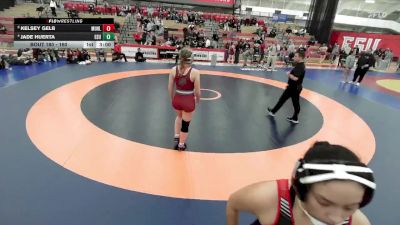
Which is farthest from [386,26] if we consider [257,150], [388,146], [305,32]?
[257,150]

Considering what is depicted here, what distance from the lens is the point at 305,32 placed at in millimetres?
25391

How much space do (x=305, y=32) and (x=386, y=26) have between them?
11.3m

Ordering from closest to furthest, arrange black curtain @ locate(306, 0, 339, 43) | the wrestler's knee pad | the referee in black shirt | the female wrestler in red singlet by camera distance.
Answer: the female wrestler in red singlet < the wrestler's knee pad < the referee in black shirt < black curtain @ locate(306, 0, 339, 43)

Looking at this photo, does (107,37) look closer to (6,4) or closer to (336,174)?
(336,174)

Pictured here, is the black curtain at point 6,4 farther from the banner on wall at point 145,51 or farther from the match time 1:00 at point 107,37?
the match time 1:00 at point 107,37

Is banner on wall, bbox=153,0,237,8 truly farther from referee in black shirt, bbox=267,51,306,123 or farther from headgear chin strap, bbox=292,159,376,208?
headgear chin strap, bbox=292,159,376,208

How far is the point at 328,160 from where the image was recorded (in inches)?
40.8

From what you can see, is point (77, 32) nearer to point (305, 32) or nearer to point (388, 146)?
point (388, 146)

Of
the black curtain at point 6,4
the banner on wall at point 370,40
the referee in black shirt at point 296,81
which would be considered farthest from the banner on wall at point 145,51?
the banner on wall at point 370,40

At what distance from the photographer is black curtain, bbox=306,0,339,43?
2280cm

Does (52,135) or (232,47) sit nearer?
(52,135)
